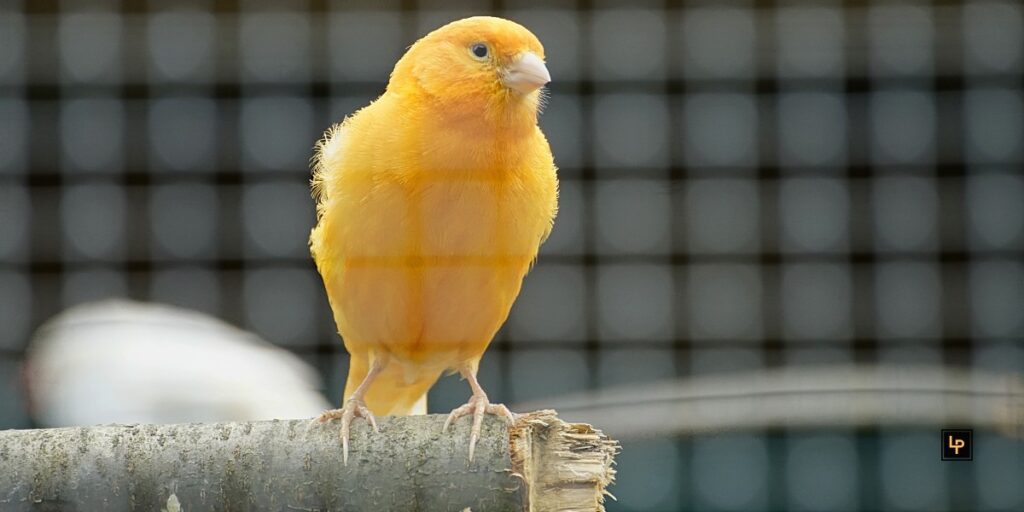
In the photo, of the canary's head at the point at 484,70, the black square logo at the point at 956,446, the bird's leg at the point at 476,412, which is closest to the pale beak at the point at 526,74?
the canary's head at the point at 484,70

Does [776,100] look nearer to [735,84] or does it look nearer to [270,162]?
[735,84]

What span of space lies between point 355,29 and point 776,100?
2.51ft

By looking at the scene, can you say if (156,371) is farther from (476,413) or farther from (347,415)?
(476,413)

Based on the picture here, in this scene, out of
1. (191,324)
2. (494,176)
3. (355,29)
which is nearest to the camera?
(494,176)

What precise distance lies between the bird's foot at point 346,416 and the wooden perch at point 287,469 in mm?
13

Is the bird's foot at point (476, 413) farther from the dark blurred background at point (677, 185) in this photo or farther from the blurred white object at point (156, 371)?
the blurred white object at point (156, 371)

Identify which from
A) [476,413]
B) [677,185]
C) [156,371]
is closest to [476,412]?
[476,413]

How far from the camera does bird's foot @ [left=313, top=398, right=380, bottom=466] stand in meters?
1.39

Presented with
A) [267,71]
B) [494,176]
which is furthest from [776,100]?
[267,71]

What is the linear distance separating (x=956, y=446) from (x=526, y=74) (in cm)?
94

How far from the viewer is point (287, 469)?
138cm

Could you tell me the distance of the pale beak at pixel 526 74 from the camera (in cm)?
160

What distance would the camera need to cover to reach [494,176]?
1613 millimetres

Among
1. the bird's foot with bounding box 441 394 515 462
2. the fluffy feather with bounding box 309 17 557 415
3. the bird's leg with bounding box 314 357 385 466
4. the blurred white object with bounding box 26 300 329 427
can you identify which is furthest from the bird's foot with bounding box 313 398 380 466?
the blurred white object with bounding box 26 300 329 427
